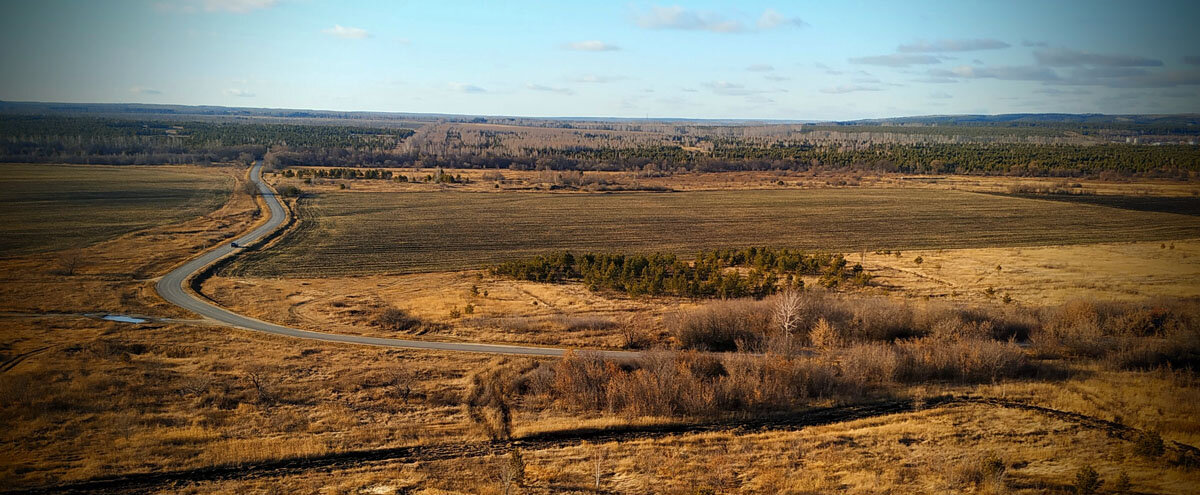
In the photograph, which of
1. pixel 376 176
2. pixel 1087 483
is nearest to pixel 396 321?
pixel 1087 483

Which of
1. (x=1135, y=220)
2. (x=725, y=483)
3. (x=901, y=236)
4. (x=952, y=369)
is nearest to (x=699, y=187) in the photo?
(x=901, y=236)

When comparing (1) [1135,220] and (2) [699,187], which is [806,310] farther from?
(2) [699,187]

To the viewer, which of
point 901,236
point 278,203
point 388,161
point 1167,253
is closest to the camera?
point 1167,253

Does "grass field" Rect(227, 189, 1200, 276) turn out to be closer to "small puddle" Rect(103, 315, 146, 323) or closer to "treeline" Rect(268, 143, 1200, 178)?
"small puddle" Rect(103, 315, 146, 323)

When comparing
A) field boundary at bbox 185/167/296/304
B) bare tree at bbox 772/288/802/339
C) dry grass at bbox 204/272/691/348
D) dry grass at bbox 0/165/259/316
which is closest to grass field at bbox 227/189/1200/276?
field boundary at bbox 185/167/296/304

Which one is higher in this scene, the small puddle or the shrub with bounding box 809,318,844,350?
the shrub with bounding box 809,318,844,350
